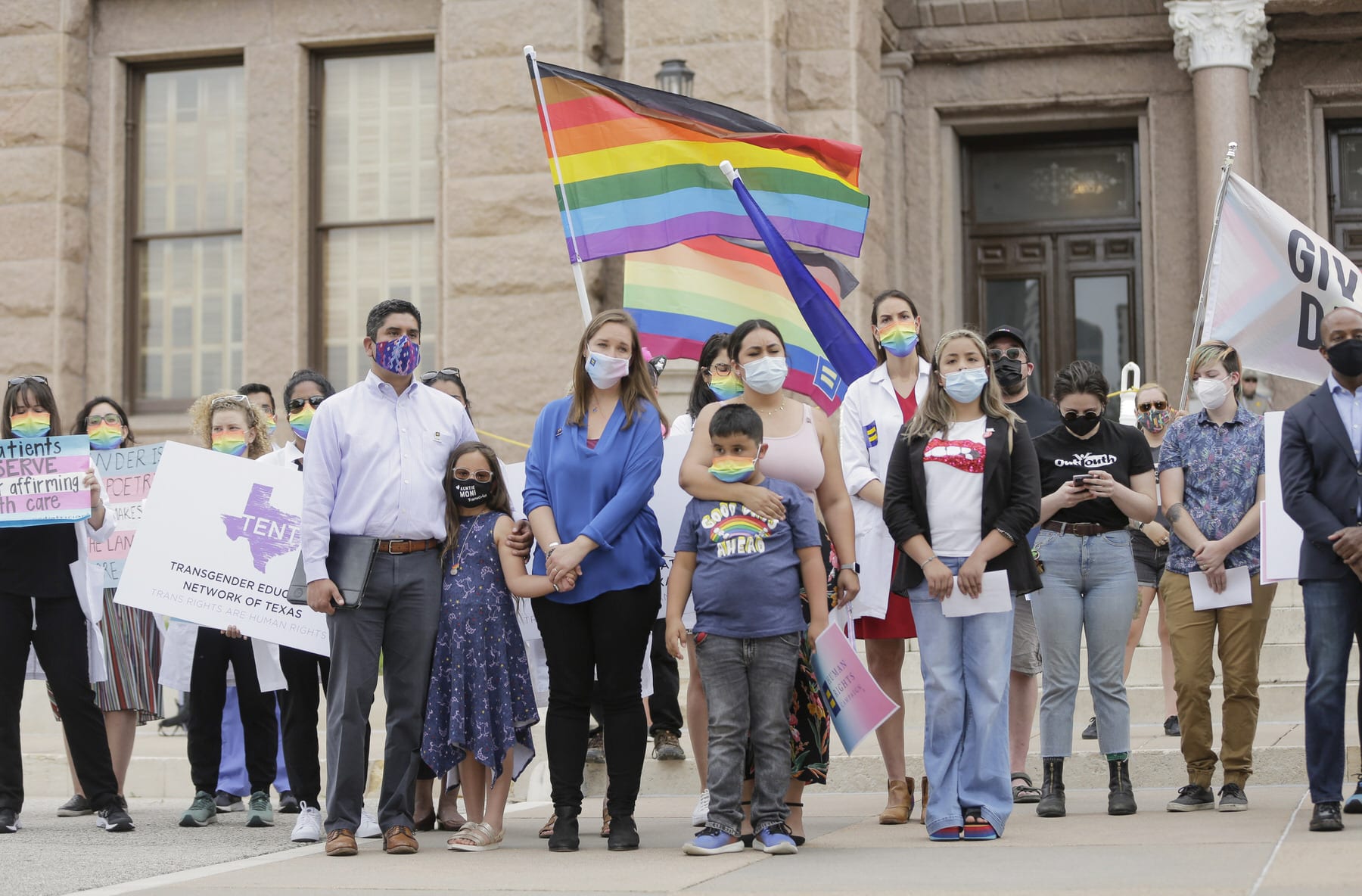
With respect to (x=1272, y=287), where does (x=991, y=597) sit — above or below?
below

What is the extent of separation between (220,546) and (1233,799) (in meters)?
4.80

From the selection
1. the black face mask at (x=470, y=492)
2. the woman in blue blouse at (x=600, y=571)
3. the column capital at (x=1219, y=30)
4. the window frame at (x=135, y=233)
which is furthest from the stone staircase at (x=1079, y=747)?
the column capital at (x=1219, y=30)

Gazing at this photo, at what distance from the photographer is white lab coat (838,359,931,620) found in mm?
7457

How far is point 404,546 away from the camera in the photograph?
7152 millimetres

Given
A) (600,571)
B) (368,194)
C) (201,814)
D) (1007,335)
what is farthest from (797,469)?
(368,194)

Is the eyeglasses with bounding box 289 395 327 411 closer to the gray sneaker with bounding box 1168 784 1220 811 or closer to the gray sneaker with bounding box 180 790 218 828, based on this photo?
the gray sneaker with bounding box 180 790 218 828

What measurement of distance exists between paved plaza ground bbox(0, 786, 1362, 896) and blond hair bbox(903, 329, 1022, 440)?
1657 mm

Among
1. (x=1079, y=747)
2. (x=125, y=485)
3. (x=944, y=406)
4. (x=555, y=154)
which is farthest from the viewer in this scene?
(x=1079, y=747)

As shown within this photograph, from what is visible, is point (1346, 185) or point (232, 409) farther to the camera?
point (1346, 185)

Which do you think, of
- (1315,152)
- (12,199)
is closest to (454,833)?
(12,199)

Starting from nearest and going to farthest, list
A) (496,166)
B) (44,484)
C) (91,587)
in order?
(44,484), (91,587), (496,166)

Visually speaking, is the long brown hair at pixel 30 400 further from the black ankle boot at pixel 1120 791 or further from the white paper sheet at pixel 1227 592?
the white paper sheet at pixel 1227 592

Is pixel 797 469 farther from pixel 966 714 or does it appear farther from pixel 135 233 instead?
pixel 135 233

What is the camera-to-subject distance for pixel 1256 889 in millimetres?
5273
